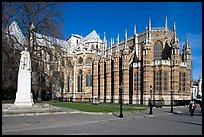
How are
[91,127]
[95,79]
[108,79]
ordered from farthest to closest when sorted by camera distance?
1. [95,79]
2. [108,79]
3. [91,127]

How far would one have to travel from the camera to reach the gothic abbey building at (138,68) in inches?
1294

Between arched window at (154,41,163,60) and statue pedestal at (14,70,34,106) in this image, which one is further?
arched window at (154,41,163,60)

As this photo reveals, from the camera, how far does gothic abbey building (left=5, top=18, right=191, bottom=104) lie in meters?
32.9

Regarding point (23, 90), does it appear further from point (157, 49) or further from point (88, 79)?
point (88, 79)

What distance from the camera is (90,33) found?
74875 millimetres

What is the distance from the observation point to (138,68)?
127 ft

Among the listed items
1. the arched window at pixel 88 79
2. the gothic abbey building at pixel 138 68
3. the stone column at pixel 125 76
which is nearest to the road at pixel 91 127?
the gothic abbey building at pixel 138 68

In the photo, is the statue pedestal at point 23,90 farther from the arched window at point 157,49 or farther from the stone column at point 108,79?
the arched window at point 157,49

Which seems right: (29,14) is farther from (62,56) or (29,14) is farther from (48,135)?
(48,135)

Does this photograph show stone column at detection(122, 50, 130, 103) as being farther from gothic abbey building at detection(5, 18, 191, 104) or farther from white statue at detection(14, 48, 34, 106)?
white statue at detection(14, 48, 34, 106)

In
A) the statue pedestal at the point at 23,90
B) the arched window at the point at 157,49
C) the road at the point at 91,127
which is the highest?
the arched window at the point at 157,49

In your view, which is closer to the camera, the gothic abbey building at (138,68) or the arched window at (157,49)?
the gothic abbey building at (138,68)

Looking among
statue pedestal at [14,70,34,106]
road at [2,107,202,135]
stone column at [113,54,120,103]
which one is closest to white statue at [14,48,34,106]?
statue pedestal at [14,70,34,106]

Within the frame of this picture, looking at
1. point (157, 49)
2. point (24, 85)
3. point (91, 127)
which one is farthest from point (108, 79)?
point (91, 127)
